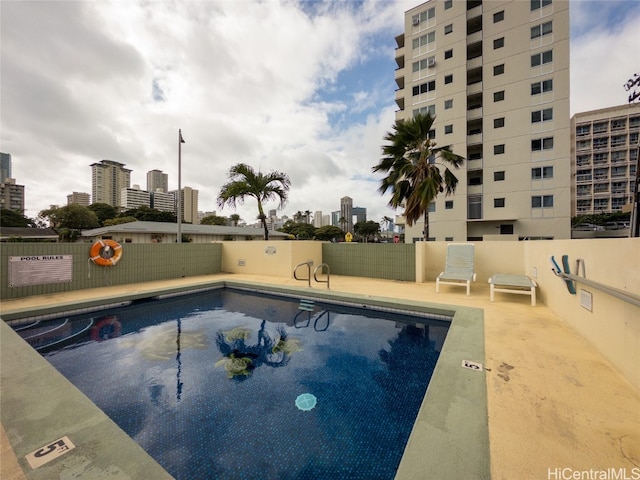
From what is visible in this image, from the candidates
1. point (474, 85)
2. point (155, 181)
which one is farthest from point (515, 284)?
point (155, 181)

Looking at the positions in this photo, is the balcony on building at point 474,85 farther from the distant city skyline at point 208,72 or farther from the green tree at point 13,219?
the green tree at point 13,219

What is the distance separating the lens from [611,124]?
42312 millimetres

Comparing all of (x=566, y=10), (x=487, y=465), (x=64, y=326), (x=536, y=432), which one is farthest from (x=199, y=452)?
(x=566, y=10)

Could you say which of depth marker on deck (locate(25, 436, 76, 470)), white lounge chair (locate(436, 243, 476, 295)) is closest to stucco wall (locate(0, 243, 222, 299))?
depth marker on deck (locate(25, 436, 76, 470))

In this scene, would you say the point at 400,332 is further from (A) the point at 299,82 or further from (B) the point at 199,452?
(A) the point at 299,82

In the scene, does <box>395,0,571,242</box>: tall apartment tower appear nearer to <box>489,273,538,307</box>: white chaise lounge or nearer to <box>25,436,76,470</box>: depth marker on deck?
<box>489,273,538,307</box>: white chaise lounge

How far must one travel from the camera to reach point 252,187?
431 inches

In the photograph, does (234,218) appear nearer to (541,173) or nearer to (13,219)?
(13,219)

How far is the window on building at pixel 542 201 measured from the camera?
17739 millimetres

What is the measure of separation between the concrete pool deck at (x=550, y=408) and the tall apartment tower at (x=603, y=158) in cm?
5383

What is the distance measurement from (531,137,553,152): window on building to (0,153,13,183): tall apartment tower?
9753 centimetres

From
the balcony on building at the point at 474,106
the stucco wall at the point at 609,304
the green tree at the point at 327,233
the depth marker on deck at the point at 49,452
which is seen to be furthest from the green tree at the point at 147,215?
the stucco wall at the point at 609,304

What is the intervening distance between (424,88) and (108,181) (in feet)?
262

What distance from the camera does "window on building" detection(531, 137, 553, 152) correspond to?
17.8 m
